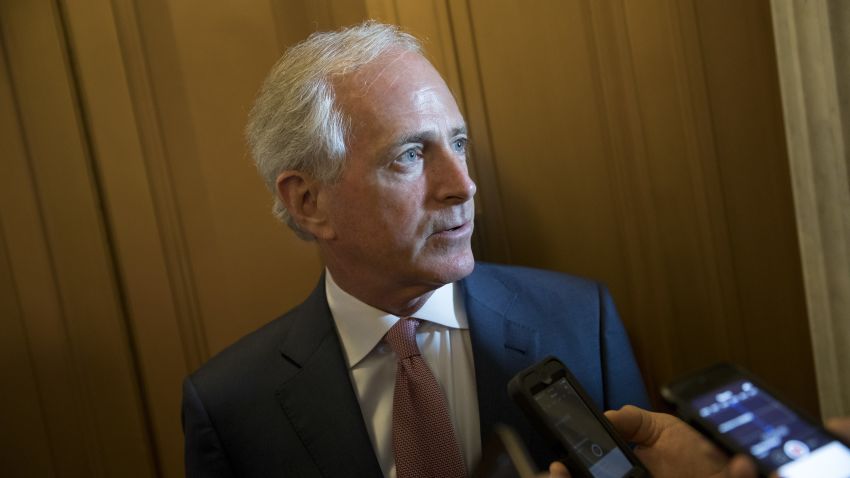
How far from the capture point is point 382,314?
1584 millimetres

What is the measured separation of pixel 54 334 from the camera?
6.86ft

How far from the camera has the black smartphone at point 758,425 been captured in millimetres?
971

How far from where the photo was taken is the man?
4.84 feet

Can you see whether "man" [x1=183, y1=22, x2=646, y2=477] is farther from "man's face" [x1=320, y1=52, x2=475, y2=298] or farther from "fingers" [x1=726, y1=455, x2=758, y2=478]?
"fingers" [x1=726, y1=455, x2=758, y2=478]

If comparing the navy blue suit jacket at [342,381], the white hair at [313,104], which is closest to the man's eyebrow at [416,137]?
the white hair at [313,104]

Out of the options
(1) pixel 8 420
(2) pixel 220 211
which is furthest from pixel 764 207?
(1) pixel 8 420

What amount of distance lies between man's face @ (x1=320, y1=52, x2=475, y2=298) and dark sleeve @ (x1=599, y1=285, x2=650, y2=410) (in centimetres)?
33

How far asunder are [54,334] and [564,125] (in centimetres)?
147

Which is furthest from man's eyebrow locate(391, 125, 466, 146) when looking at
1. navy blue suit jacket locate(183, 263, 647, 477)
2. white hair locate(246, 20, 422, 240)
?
navy blue suit jacket locate(183, 263, 647, 477)

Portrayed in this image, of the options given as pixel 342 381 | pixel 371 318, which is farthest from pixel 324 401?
pixel 371 318

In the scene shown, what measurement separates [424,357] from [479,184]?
481 mm

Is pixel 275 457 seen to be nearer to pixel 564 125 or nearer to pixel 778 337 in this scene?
pixel 564 125

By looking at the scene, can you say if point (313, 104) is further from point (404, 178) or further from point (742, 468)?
point (742, 468)

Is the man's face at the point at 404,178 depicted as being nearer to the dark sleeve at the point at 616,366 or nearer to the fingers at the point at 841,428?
the dark sleeve at the point at 616,366
